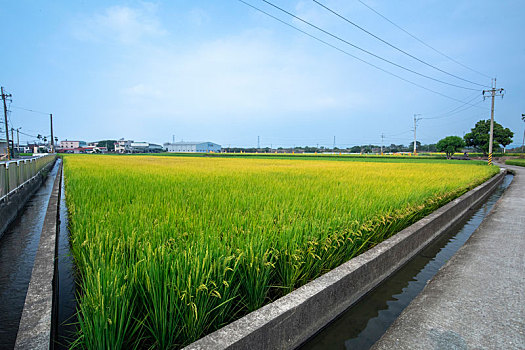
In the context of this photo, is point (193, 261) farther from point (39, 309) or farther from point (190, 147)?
point (190, 147)

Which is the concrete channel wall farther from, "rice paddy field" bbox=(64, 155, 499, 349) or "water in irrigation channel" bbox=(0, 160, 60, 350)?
"rice paddy field" bbox=(64, 155, 499, 349)

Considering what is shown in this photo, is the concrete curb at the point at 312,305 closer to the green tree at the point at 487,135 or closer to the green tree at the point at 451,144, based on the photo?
the green tree at the point at 487,135

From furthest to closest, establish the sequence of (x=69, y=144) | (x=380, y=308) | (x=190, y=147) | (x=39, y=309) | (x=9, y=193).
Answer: (x=69, y=144), (x=190, y=147), (x=9, y=193), (x=380, y=308), (x=39, y=309)

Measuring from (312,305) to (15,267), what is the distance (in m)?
3.74

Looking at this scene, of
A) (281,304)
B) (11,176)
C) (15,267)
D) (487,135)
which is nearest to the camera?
(281,304)

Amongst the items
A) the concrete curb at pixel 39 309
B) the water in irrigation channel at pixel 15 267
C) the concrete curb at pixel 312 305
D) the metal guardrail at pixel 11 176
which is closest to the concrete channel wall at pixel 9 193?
the metal guardrail at pixel 11 176

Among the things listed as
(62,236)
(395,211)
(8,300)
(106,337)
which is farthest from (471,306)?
(62,236)

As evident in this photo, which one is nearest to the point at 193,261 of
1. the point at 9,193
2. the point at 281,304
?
the point at 281,304

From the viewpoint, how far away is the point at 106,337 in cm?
143

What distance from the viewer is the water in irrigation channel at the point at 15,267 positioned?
2.31 metres

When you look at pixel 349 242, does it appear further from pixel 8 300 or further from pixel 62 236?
pixel 62 236

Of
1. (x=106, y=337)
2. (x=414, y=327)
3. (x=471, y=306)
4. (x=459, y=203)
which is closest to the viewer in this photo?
(x=106, y=337)

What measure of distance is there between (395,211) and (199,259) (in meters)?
3.21

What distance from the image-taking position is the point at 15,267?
11.6 ft
